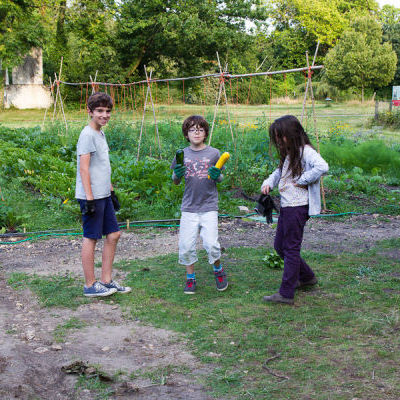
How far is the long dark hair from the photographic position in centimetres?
404

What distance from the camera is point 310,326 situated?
146 inches

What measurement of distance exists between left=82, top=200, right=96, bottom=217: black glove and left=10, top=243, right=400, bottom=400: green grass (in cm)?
80

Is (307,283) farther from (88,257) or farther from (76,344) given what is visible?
(76,344)

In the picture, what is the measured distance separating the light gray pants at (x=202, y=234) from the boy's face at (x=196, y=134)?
2.10ft


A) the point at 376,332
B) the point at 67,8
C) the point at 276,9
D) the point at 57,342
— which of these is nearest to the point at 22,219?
the point at 57,342

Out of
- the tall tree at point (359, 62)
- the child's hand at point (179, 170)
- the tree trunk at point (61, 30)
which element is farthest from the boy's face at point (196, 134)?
the tall tree at point (359, 62)

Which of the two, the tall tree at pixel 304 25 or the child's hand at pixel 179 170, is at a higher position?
the tall tree at pixel 304 25

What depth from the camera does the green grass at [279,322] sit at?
9.72ft

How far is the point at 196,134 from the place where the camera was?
4359mm

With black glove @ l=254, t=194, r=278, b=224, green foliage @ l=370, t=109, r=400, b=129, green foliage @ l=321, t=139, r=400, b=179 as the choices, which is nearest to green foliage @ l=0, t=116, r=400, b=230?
green foliage @ l=321, t=139, r=400, b=179

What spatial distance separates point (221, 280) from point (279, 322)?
0.83 m

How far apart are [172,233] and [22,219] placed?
215 cm

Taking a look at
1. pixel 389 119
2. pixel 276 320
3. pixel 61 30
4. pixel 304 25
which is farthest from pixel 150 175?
pixel 304 25

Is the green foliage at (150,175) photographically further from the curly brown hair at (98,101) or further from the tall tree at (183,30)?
the tall tree at (183,30)
